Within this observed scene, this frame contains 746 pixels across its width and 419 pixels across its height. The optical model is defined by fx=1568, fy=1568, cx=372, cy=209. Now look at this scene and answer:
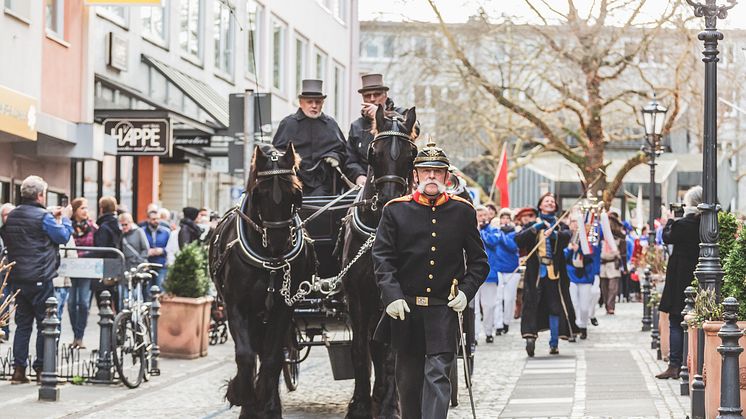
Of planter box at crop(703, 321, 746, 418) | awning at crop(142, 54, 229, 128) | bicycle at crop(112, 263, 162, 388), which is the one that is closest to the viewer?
planter box at crop(703, 321, 746, 418)

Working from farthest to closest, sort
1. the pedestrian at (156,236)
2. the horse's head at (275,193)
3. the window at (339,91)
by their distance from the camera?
the window at (339,91)
the pedestrian at (156,236)
the horse's head at (275,193)

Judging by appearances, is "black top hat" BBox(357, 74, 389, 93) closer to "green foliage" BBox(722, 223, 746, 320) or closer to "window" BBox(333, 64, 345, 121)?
"green foliage" BBox(722, 223, 746, 320)

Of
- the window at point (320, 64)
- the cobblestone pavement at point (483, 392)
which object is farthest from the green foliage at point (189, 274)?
the window at point (320, 64)

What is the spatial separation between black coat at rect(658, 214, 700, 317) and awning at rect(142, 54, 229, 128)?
17.4 metres

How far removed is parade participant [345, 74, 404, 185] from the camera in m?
14.1

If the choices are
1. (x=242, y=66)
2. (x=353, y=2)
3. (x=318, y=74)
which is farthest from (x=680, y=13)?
(x=353, y=2)

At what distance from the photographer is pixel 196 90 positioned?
112ft

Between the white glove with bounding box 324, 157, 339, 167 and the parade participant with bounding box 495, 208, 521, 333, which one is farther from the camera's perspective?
the parade participant with bounding box 495, 208, 521, 333

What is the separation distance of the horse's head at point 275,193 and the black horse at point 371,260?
50cm

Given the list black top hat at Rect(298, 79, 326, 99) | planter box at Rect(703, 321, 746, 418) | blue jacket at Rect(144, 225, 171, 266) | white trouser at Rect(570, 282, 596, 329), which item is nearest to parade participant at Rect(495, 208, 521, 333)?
white trouser at Rect(570, 282, 596, 329)

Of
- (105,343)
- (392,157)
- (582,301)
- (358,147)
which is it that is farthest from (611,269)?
(392,157)

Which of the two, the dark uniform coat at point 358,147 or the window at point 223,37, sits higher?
the window at point 223,37

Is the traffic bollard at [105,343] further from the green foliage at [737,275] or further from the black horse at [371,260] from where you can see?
the green foliage at [737,275]

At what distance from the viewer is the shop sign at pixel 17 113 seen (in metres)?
22.6
